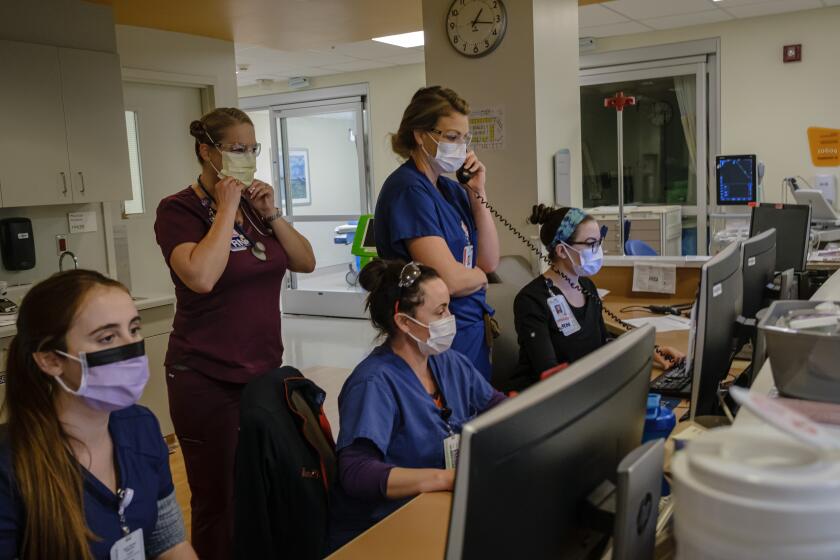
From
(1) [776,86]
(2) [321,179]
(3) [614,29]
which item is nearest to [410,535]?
(3) [614,29]

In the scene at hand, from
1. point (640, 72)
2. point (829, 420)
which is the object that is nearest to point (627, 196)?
point (640, 72)

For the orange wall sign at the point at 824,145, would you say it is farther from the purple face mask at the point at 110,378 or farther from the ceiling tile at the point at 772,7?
the ceiling tile at the point at 772,7

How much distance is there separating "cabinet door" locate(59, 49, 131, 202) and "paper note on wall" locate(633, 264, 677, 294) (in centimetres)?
294

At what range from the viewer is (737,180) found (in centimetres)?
396

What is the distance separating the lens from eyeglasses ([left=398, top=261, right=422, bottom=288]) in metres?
1.92

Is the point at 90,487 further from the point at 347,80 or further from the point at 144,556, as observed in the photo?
the point at 347,80

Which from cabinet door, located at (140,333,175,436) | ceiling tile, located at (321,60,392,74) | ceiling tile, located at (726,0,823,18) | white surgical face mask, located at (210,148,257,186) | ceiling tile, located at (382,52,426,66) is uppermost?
ceiling tile, located at (726,0,823,18)

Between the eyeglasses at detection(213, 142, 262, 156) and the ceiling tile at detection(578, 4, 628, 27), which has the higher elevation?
the ceiling tile at detection(578, 4, 628, 27)

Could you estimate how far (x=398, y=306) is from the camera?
1.90 m

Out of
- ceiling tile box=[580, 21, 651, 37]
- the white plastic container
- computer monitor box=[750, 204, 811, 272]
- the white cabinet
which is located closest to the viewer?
the white plastic container

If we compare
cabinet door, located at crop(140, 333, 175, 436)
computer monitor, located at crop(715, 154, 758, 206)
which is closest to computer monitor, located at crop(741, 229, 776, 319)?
computer monitor, located at crop(715, 154, 758, 206)

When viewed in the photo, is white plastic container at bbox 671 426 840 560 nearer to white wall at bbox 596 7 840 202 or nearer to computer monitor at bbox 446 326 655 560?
computer monitor at bbox 446 326 655 560

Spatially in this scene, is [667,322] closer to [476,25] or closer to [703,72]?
[476,25]

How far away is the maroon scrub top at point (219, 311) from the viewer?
2.13 meters
